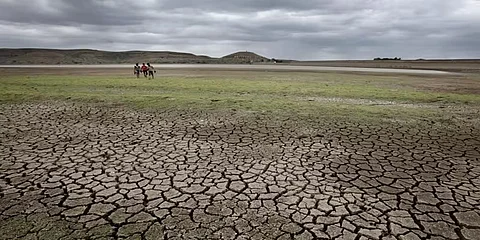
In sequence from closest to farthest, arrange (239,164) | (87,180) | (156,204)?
(156,204) → (87,180) → (239,164)

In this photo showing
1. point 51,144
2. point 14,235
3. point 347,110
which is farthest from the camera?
point 347,110

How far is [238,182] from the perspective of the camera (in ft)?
16.6

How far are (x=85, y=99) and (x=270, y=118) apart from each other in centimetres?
887

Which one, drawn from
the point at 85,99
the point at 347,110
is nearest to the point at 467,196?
the point at 347,110

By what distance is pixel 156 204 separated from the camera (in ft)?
14.0

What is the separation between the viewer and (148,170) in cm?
557

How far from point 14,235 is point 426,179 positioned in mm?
5858

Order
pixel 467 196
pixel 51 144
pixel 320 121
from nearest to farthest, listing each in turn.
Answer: pixel 467 196 < pixel 51 144 < pixel 320 121

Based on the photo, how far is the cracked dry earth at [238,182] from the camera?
12.2 feet

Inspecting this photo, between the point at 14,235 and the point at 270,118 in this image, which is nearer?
the point at 14,235

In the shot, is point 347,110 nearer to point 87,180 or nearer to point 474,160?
point 474,160

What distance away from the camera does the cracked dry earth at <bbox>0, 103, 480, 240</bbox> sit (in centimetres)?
371

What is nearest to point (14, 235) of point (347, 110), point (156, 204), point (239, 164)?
point (156, 204)

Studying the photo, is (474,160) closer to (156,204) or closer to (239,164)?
(239,164)
